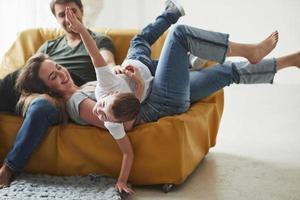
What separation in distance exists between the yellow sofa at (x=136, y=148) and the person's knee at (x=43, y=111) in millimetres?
54

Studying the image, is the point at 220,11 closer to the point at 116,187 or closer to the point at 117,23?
the point at 117,23

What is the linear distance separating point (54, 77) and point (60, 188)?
1.59ft

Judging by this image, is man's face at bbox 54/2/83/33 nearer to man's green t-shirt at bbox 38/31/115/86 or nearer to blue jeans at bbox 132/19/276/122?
man's green t-shirt at bbox 38/31/115/86

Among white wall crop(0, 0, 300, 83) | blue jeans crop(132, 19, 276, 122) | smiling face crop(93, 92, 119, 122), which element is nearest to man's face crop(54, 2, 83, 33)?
blue jeans crop(132, 19, 276, 122)

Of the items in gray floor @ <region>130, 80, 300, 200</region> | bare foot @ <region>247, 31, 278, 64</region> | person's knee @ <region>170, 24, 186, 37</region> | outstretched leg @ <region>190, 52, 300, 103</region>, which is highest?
person's knee @ <region>170, 24, 186, 37</region>

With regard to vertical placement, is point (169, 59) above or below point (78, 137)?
above

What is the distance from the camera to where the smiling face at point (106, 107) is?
1796 mm

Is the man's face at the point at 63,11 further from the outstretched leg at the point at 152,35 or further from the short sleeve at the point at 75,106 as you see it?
the short sleeve at the point at 75,106

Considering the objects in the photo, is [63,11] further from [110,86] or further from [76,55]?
[110,86]

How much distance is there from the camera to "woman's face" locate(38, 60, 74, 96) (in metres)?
2.11

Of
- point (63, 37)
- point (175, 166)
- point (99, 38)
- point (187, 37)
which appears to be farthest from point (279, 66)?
point (63, 37)

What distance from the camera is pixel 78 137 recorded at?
2.05 metres

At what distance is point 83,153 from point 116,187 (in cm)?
23

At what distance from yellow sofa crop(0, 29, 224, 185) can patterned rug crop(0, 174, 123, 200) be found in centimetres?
6
